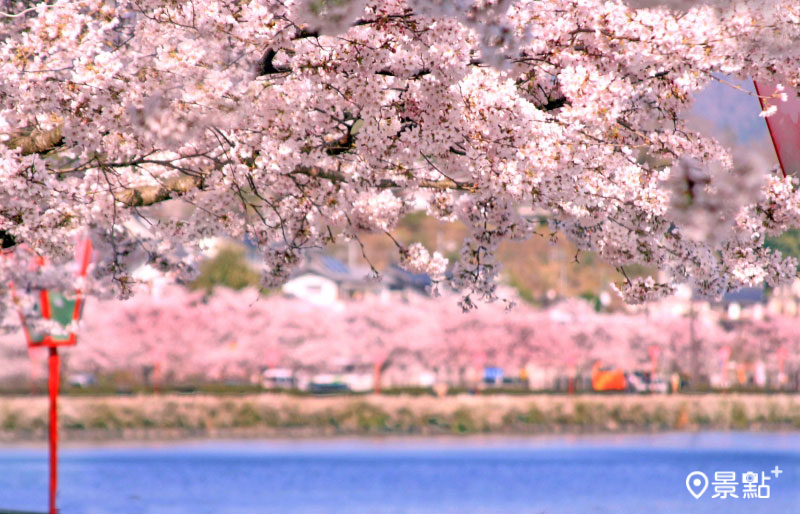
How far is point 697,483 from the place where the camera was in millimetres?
32375

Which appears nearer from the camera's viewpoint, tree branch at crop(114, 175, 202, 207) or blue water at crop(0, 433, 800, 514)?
tree branch at crop(114, 175, 202, 207)

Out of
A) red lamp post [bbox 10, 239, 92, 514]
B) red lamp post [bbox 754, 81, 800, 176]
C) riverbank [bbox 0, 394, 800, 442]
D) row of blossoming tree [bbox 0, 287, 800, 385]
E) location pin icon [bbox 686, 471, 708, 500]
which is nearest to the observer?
red lamp post [bbox 754, 81, 800, 176]

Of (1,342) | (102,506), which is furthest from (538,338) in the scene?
(102,506)

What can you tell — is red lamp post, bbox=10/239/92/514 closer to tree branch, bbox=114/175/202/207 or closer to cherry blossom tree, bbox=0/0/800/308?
tree branch, bbox=114/175/202/207

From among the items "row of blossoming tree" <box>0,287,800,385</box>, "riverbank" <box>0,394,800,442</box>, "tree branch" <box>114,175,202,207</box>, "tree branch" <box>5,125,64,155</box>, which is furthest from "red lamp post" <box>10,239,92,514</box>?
"row of blossoming tree" <box>0,287,800,385</box>

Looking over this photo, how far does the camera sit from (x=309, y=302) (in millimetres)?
65938

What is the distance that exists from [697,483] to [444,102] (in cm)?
2727

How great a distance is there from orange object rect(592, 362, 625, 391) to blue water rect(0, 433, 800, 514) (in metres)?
10.3

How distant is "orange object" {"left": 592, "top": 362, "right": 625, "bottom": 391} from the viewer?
6122 cm

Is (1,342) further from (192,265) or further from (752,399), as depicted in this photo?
(192,265)

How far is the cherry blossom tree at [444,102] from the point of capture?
23.5ft

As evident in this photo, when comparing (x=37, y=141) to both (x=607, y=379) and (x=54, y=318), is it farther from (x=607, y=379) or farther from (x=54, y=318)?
(x=607, y=379)

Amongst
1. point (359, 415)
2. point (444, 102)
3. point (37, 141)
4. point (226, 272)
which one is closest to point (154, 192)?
point (37, 141)

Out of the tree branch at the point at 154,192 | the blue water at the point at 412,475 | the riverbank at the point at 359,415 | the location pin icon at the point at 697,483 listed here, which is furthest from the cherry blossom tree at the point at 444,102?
the riverbank at the point at 359,415
